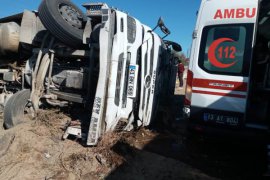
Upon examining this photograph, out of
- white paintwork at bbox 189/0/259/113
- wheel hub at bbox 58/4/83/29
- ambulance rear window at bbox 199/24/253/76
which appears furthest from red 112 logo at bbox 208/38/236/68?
wheel hub at bbox 58/4/83/29

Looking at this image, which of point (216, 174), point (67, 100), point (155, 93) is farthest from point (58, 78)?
point (216, 174)

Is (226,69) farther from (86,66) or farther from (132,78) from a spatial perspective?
(86,66)

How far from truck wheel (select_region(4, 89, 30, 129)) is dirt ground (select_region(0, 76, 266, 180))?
18 cm

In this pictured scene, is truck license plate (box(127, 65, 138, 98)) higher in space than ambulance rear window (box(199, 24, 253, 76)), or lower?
lower

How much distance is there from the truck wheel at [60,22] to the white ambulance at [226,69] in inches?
80.9

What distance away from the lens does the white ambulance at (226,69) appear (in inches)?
162

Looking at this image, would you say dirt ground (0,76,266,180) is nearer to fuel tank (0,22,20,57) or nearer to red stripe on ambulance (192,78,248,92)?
red stripe on ambulance (192,78,248,92)

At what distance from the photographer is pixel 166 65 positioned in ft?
22.5

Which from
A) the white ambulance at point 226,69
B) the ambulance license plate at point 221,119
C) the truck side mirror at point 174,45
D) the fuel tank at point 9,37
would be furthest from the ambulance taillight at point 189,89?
the fuel tank at point 9,37

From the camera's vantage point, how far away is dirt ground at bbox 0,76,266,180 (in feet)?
13.2

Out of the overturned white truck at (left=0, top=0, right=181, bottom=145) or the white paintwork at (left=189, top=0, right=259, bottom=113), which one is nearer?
the white paintwork at (left=189, top=0, right=259, bottom=113)

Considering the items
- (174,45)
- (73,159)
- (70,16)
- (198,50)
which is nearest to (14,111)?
(73,159)

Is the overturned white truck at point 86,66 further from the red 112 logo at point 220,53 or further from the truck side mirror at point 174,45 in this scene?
the truck side mirror at point 174,45

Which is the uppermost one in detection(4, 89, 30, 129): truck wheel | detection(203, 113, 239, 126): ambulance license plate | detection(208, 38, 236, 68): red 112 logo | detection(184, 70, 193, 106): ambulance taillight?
detection(208, 38, 236, 68): red 112 logo
